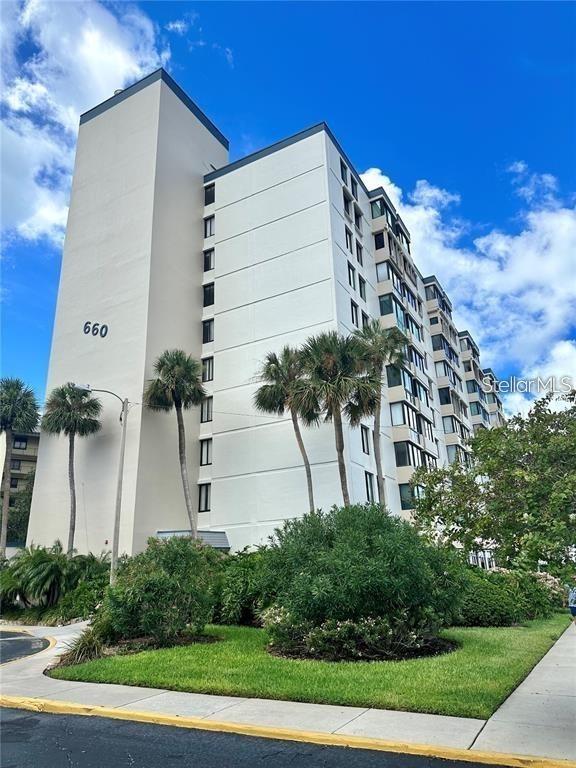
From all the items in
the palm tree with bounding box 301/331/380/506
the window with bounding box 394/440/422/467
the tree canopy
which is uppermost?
the palm tree with bounding box 301/331/380/506

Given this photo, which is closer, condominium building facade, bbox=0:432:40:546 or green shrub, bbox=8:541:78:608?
green shrub, bbox=8:541:78:608

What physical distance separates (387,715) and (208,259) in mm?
34672

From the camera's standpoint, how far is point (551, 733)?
6.26 meters

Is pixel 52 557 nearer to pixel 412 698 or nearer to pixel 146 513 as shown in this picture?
pixel 146 513

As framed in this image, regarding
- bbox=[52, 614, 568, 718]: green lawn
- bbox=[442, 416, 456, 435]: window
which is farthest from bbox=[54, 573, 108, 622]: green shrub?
bbox=[442, 416, 456, 435]: window

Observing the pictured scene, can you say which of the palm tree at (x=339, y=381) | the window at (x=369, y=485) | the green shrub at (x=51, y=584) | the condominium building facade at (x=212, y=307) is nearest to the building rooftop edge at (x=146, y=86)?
the condominium building facade at (x=212, y=307)

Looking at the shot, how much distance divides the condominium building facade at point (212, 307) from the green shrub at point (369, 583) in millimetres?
15708

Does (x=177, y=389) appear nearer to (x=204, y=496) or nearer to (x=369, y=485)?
(x=204, y=496)

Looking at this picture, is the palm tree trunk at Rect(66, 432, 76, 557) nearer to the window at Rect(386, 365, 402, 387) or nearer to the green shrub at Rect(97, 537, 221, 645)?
the green shrub at Rect(97, 537, 221, 645)

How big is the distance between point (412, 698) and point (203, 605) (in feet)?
23.2

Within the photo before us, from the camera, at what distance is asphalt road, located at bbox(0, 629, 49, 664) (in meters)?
13.9

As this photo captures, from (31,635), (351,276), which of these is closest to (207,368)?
(351,276)

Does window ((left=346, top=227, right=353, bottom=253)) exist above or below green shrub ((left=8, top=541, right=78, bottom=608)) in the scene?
above

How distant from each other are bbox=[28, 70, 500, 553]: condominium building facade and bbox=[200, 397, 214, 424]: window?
0.32m
